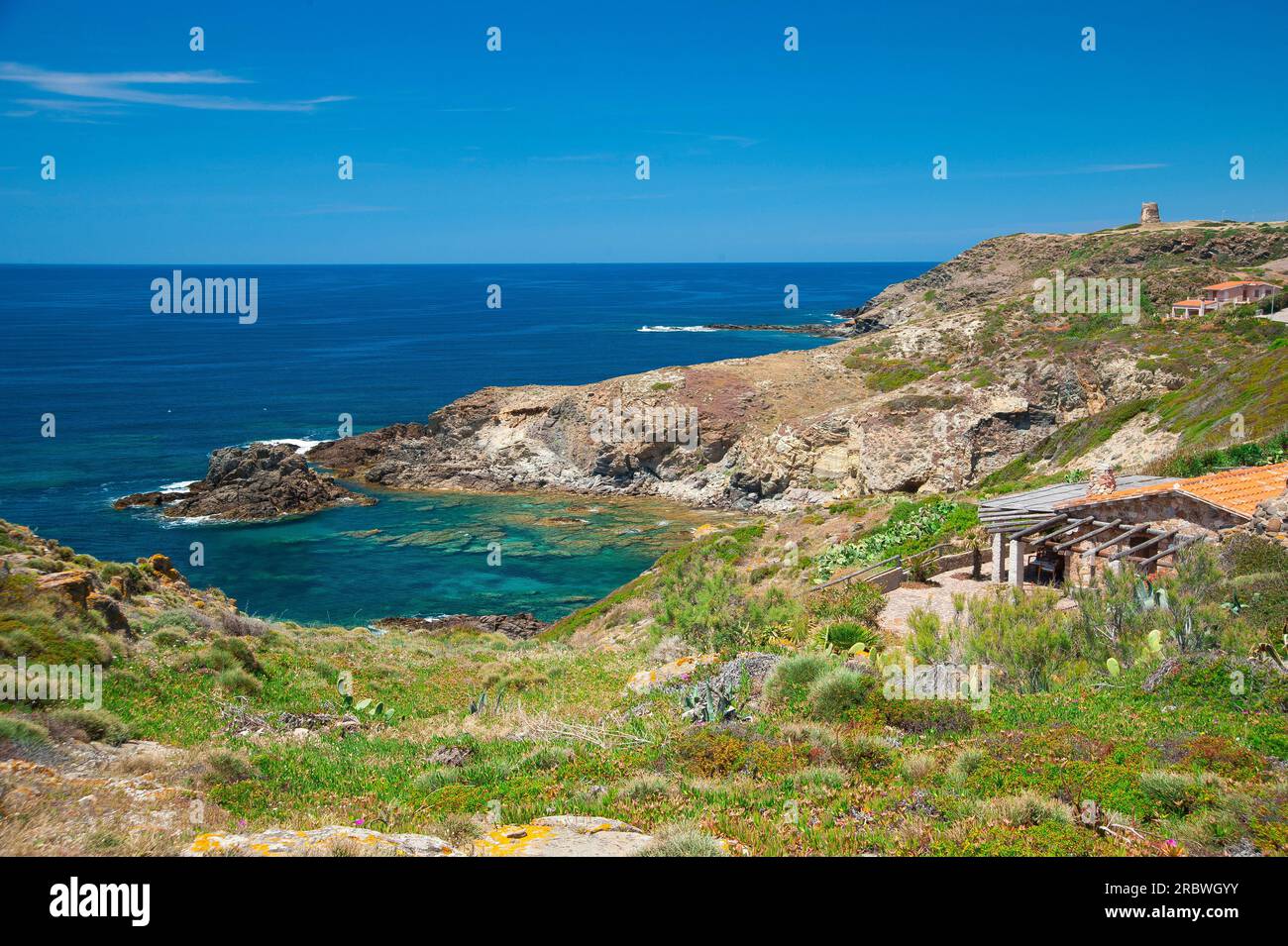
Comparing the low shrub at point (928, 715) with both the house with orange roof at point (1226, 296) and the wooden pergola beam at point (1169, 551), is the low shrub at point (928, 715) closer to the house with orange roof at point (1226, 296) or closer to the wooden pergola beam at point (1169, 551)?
the wooden pergola beam at point (1169, 551)

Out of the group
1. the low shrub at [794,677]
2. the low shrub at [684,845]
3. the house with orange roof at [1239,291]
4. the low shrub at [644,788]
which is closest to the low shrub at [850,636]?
the low shrub at [794,677]

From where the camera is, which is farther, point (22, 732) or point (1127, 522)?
point (1127, 522)

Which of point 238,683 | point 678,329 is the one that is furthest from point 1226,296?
point 678,329

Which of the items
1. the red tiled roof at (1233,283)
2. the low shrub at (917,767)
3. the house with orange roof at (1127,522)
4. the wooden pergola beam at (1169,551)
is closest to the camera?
the low shrub at (917,767)

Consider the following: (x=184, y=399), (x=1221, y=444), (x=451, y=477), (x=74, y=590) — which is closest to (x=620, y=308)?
(x=184, y=399)

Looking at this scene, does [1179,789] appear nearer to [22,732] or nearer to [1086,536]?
[22,732]
